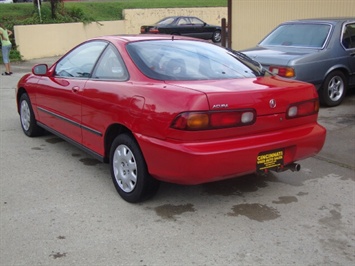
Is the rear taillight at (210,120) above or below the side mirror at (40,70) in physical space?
below

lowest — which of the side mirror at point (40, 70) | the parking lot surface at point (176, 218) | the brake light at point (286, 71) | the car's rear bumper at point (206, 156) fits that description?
the parking lot surface at point (176, 218)

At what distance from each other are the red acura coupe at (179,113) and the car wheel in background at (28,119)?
1.27 m

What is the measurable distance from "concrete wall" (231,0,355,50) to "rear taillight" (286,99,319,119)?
749cm

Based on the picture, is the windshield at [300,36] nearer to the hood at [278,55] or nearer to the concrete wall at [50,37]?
the hood at [278,55]

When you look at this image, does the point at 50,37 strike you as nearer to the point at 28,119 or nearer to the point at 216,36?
the point at 216,36

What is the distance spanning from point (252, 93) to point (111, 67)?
1533mm

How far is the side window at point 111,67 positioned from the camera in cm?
419

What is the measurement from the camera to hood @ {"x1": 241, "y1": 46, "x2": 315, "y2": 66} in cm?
727

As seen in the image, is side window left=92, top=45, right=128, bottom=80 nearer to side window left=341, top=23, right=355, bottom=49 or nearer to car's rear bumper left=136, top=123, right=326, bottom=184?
car's rear bumper left=136, top=123, right=326, bottom=184

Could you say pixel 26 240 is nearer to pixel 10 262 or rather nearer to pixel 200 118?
pixel 10 262

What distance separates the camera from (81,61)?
5012 mm

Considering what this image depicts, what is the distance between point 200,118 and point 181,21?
62.0ft

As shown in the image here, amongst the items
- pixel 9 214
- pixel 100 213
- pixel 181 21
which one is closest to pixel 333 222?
pixel 100 213

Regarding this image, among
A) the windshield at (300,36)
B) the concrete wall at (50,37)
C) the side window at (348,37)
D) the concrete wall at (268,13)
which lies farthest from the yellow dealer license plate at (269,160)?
the concrete wall at (50,37)
